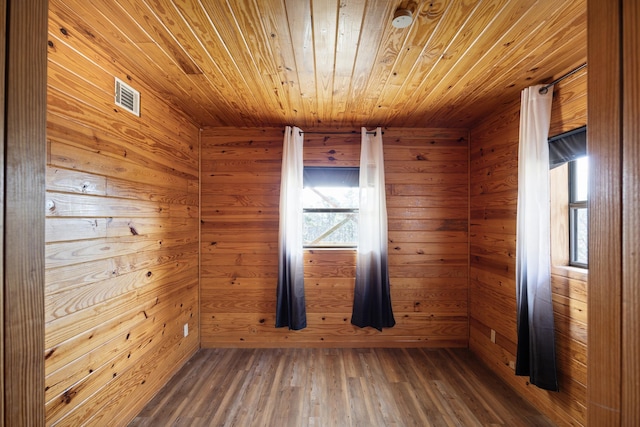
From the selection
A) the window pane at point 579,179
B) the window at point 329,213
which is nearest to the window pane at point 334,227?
the window at point 329,213

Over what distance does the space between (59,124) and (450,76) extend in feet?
7.35

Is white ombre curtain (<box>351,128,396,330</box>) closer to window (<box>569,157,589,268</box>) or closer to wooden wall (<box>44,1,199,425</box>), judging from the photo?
window (<box>569,157,589,268</box>)

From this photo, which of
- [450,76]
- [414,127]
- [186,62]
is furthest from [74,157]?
[414,127]

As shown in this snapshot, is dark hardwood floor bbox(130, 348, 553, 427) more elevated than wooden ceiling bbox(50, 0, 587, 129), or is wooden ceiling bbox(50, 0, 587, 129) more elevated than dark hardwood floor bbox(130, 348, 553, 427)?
wooden ceiling bbox(50, 0, 587, 129)

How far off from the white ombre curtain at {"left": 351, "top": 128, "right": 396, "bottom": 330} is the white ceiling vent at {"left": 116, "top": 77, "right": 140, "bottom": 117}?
1936mm

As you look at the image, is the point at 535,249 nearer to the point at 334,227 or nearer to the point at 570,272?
the point at 570,272

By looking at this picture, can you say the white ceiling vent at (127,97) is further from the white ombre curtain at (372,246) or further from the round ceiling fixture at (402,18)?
the white ombre curtain at (372,246)

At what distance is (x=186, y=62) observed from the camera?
1617mm

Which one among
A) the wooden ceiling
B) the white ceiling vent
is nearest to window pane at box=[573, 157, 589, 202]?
the wooden ceiling

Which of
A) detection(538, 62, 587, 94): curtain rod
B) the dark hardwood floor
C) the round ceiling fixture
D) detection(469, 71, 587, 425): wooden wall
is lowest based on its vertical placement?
the dark hardwood floor

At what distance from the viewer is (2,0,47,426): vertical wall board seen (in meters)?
0.40

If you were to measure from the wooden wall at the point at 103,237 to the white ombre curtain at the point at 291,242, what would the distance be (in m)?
0.95

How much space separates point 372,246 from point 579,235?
Result: 60.4 inches

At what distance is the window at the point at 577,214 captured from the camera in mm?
1748
